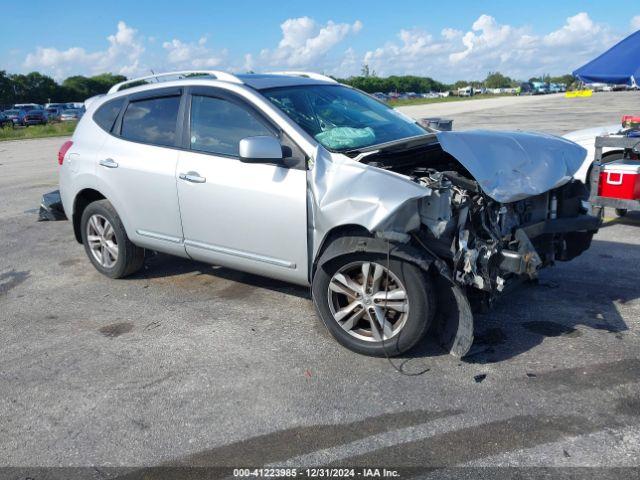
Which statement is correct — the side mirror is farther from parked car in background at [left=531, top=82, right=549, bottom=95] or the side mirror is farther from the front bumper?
parked car in background at [left=531, top=82, right=549, bottom=95]

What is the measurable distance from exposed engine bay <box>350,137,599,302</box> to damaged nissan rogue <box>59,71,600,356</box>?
1 cm

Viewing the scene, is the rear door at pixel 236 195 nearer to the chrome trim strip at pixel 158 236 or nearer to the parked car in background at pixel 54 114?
the chrome trim strip at pixel 158 236

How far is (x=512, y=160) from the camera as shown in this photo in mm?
4129

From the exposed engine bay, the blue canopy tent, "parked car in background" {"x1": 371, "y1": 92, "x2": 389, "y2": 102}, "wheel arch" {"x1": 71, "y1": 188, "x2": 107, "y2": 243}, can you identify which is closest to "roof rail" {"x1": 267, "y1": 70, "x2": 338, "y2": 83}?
"parked car in background" {"x1": 371, "y1": 92, "x2": 389, "y2": 102}

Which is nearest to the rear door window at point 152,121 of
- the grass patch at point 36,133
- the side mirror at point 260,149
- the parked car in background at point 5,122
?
the side mirror at point 260,149

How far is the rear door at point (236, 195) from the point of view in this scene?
4.20 metres

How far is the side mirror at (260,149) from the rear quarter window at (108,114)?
83.0 inches

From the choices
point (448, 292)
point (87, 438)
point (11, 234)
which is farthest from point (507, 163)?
point (11, 234)

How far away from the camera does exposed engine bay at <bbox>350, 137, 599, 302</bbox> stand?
3.71 m

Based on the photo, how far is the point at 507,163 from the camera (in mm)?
4070

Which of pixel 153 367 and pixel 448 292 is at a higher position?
pixel 448 292

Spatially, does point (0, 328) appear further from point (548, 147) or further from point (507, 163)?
point (548, 147)

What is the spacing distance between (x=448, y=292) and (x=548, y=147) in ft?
5.16

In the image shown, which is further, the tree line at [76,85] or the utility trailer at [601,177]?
the tree line at [76,85]
